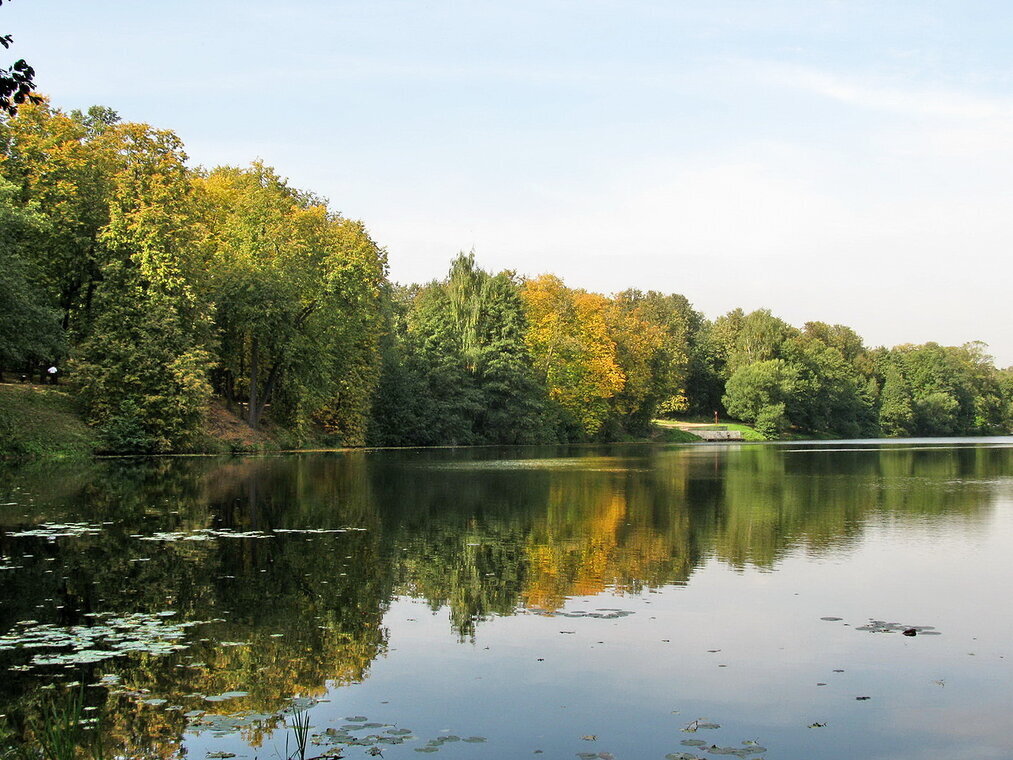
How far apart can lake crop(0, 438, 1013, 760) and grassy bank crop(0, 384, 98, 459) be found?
61.8 ft

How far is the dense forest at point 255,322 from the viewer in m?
47.3

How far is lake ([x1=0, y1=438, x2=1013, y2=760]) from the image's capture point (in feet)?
25.5

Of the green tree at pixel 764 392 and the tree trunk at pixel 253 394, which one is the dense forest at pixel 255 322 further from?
the green tree at pixel 764 392

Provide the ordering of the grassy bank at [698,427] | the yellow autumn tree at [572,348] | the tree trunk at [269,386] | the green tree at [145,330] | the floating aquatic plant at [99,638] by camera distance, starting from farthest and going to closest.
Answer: the grassy bank at [698,427]
the yellow autumn tree at [572,348]
the tree trunk at [269,386]
the green tree at [145,330]
the floating aquatic plant at [99,638]

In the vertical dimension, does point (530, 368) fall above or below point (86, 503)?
above

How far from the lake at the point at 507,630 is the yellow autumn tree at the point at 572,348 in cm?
6065

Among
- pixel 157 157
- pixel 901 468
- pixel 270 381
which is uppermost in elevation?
pixel 157 157

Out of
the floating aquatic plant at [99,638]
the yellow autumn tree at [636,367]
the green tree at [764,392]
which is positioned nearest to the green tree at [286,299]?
the yellow autumn tree at [636,367]

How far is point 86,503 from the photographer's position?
2453cm

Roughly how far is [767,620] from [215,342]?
42710 mm

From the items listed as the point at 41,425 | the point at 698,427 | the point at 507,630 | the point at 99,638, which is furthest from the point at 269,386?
the point at 698,427

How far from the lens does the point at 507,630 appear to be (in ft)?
37.3

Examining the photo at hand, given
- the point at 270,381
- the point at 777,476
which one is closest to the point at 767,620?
the point at 777,476

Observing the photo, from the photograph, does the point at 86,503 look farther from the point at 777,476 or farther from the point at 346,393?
the point at 346,393
